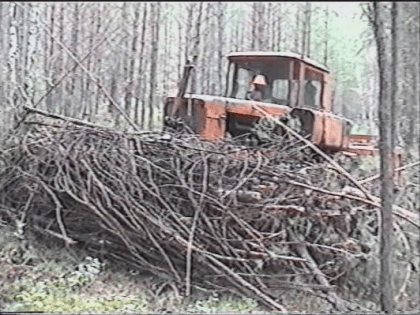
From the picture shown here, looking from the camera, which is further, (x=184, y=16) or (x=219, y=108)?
(x=184, y=16)

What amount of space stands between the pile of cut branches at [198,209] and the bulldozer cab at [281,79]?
1.73 m

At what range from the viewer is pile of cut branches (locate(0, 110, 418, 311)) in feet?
17.6

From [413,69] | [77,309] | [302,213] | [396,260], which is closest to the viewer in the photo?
[77,309]

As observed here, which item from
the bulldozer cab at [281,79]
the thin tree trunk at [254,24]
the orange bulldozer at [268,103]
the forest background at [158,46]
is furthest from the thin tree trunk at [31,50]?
the thin tree trunk at [254,24]

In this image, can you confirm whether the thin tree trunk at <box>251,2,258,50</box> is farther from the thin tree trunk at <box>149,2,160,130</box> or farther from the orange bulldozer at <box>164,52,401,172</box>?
the orange bulldozer at <box>164,52,401,172</box>

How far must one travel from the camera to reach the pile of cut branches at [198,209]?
17.6 ft

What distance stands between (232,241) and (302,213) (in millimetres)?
788

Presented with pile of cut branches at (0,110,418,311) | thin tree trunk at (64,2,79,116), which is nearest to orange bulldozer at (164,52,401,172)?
pile of cut branches at (0,110,418,311)

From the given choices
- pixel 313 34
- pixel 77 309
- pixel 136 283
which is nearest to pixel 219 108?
pixel 136 283

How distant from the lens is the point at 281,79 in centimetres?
780

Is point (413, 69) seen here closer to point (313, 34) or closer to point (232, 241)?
point (232, 241)

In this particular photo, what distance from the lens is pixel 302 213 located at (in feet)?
18.5

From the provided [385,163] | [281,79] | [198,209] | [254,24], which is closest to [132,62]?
[254,24]

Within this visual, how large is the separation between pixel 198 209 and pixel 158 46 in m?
14.7
